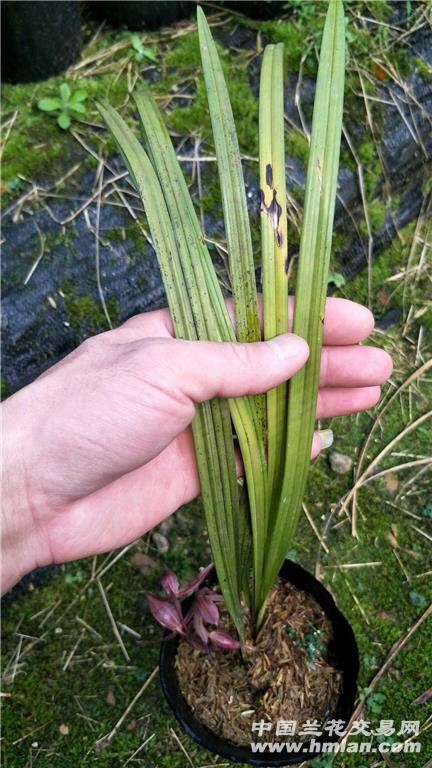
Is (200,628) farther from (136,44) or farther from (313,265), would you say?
(136,44)

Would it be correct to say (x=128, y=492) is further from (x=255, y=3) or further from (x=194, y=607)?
(x=255, y=3)

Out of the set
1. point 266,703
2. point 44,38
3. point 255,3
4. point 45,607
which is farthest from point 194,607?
point 255,3

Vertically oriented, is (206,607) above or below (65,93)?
below

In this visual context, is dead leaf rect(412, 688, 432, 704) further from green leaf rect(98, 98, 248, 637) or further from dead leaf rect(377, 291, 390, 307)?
dead leaf rect(377, 291, 390, 307)

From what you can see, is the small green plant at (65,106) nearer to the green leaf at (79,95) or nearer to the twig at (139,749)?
the green leaf at (79,95)

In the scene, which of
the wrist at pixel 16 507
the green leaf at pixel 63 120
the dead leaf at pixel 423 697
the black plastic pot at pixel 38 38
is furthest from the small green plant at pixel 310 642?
the black plastic pot at pixel 38 38

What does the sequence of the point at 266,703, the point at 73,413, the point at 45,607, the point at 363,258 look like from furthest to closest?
the point at 363,258 → the point at 45,607 → the point at 266,703 → the point at 73,413

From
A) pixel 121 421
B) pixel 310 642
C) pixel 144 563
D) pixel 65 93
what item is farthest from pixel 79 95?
pixel 310 642

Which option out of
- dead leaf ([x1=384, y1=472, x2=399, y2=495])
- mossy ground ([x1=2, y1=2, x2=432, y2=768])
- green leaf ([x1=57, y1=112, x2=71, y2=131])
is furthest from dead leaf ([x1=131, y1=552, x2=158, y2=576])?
green leaf ([x1=57, y1=112, x2=71, y2=131])
